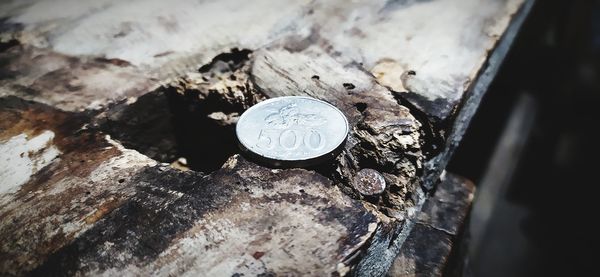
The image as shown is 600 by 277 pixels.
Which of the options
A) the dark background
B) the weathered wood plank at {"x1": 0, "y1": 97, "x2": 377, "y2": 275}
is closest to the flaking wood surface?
the weathered wood plank at {"x1": 0, "y1": 97, "x2": 377, "y2": 275}

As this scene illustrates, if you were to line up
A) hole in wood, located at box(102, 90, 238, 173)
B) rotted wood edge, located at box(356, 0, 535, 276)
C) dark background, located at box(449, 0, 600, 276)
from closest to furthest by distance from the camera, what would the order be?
rotted wood edge, located at box(356, 0, 535, 276) < hole in wood, located at box(102, 90, 238, 173) < dark background, located at box(449, 0, 600, 276)

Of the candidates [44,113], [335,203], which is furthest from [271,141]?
[44,113]

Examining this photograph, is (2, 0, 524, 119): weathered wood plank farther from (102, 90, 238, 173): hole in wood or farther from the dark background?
the dark background

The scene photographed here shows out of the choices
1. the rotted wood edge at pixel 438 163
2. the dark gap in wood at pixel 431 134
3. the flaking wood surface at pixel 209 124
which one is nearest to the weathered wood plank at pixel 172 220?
the flaking wood surface at pixel 209 124

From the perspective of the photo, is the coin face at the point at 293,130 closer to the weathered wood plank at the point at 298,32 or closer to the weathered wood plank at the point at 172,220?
the weathered wood plank at the point at 172,220

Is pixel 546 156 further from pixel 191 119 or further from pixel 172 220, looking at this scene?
pixel 172 220

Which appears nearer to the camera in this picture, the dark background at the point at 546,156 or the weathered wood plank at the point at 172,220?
the weathered wood plank at the point at 172,220

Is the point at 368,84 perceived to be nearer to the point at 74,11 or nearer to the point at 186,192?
the point at 186,192
